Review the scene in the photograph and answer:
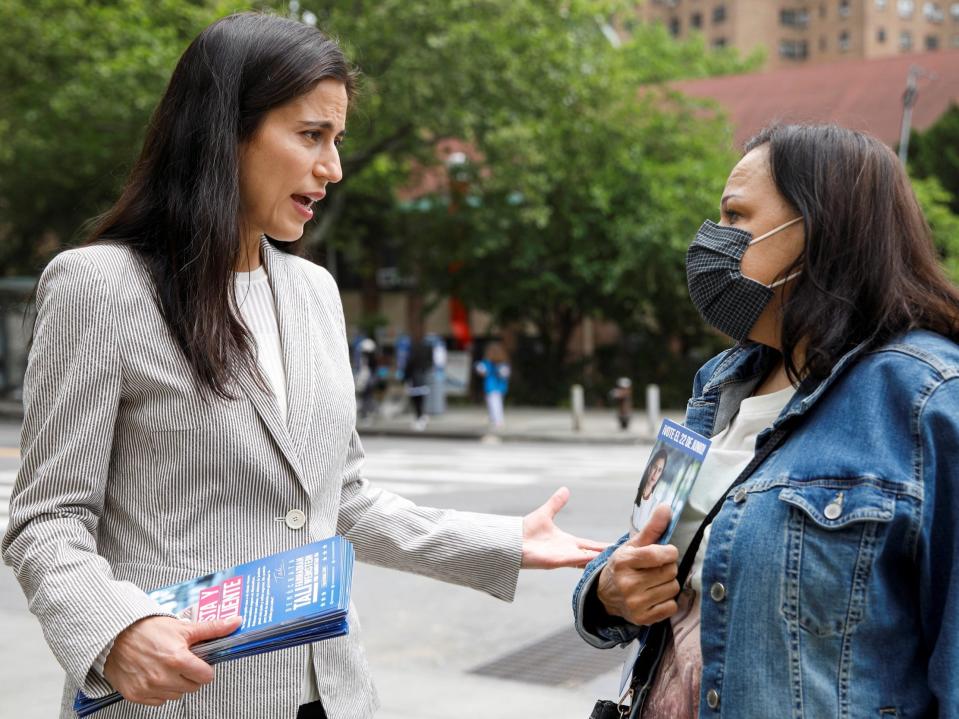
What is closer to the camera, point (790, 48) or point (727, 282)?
point (727, 282)

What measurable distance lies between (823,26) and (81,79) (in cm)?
7953

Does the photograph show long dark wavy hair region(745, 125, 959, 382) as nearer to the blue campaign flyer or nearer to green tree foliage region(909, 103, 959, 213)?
the blue campaign flyer

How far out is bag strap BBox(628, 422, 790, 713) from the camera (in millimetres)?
1912

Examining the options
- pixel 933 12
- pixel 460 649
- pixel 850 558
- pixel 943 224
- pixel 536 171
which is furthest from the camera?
pixel 933 12

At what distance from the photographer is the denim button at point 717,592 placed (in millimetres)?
1864

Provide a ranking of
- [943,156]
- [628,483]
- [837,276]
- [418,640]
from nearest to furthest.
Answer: [837,276] < [418,640] < [628,483] < [943,156]

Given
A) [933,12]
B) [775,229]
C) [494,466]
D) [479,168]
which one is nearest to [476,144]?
[479,168]

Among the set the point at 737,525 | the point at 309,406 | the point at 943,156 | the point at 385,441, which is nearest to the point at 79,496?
the point at 309,406

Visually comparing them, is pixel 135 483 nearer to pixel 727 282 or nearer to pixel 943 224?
pixel 727 282

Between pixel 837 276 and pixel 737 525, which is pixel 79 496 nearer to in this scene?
pixel 737 525

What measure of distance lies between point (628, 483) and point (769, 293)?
10.7 meters

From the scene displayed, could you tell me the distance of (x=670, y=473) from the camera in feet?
6.54

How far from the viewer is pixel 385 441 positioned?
19.3 m

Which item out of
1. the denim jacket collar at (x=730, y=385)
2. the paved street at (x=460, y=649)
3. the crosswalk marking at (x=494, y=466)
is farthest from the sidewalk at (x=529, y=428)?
the denim jacket collar at (x=730, y=385)
